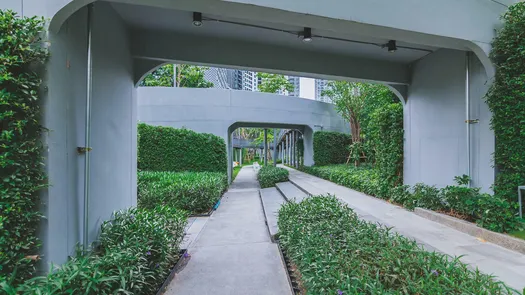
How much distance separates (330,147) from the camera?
1372 cm

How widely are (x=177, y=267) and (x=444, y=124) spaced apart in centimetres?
524

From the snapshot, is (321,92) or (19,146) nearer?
(19,146)

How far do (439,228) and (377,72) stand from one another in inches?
129

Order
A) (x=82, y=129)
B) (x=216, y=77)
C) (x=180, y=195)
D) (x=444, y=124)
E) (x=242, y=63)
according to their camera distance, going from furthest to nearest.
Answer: (x=216, y=77), (x=180, y=195), (x=444, y=124), (x=242, y=63), (x=82, y=129)

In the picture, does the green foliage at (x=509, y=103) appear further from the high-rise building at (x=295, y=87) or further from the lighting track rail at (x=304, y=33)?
the high-rise building at (x=295, y=87)

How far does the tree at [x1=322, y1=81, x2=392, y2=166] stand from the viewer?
11.3 meters

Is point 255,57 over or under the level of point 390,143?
over

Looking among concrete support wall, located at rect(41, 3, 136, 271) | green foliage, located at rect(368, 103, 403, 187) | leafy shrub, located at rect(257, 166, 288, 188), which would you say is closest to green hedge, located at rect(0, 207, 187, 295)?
concrete support wall, located at rect(41, 3, 136, 271)

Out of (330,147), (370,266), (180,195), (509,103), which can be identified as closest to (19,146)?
(370,266)

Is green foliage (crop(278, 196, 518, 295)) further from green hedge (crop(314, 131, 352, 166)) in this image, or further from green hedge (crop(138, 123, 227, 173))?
green hedge (crop(314, 131, 352, 166))

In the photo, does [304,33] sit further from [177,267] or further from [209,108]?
[209,108]

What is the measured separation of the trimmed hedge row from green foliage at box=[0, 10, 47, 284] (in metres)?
5.15

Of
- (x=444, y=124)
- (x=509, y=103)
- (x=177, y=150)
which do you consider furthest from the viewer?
(x=177, y=150)

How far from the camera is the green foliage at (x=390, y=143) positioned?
597 centimetres
